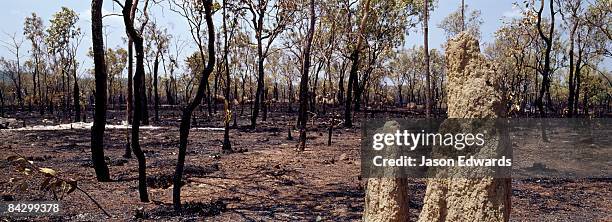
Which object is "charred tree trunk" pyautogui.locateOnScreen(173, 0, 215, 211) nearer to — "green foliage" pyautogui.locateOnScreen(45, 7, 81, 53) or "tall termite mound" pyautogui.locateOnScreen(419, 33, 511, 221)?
"tall termite mound" pyautogui.locateOnScreen(419, 33, 511, 221)

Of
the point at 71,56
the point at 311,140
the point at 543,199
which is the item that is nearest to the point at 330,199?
the point at 543,199

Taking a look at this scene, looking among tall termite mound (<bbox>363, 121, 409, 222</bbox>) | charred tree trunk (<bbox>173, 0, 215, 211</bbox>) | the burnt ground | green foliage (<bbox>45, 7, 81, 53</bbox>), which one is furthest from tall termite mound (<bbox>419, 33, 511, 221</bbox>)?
green foliage (<bbox>45, 7, 81, 53</bbox>)

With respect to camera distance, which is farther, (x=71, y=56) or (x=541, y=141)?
(x=71, y=56)

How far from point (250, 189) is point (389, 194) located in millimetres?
5690

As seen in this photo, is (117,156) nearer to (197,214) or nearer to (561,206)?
(197,214)

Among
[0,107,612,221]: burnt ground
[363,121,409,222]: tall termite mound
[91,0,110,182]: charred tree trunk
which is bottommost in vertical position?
[0,107,612,221]: burnt ground

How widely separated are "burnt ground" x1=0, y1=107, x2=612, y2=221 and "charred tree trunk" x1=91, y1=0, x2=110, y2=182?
46cm

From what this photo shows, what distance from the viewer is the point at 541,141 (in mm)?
20719

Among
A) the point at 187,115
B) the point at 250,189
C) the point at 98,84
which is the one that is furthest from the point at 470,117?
the point at 98,84

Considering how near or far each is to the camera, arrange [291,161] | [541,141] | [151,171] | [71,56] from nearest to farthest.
Answer: [151,171]
[291,161]
[541,141]
[71,56]

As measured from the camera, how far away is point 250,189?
374 inches

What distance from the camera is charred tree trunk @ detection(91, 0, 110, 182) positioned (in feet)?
28.1

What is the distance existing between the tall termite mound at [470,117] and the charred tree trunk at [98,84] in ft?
22.4

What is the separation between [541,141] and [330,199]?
613 inches
